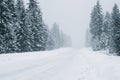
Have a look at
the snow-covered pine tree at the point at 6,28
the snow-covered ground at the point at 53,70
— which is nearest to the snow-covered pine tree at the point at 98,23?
the snow-covered pine tree at the point at 6,28

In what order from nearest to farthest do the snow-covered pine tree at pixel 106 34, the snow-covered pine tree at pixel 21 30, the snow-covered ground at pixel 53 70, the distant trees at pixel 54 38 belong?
the snow-covered ground at pixel 53 70, the snow-covered pine tree at pixel 21 30, the snow-covered pine tree at pixel 106 34, the distant trees at pixel 54 38

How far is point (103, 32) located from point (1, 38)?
30.9 meters

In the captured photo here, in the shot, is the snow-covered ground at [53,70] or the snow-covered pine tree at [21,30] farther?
the snow-covered pine tree at [21,30]

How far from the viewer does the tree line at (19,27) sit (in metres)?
26.6

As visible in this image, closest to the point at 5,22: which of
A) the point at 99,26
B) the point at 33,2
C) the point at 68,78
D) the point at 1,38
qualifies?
the point at 1,38

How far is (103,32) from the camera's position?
4766cm

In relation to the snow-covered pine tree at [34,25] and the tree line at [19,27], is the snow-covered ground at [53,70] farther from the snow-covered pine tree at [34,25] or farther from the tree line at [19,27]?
the snow-covered pine tree at [34,25]

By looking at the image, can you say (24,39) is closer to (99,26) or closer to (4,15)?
(4,15)

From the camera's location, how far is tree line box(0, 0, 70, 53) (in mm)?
26625

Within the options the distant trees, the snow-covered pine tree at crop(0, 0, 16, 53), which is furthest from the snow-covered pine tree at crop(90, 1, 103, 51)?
the snow-covered pine tree at crop(0, 0, 16, 53)

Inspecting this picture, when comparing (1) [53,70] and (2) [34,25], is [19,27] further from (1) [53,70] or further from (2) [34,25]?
(1) [53,70]

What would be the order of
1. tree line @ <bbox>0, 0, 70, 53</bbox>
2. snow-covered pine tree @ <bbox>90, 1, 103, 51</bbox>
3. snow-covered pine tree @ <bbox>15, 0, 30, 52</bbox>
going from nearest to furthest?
1. tree line @ <bbox>0, 0, 70, 53</bbox>
2. snow-covered pine tree @ <bbox>15, 0, 30, 52</bbox>
3. snow-covered pine tree @ <bbox>90, 1, 103, 51</bbox>

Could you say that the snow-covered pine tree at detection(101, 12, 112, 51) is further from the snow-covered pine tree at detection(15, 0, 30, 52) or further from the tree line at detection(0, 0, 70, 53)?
the snow-covered pine tree at detection(15, 0, 30, 52)

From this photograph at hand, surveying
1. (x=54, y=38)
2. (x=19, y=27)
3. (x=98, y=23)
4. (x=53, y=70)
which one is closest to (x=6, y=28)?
(x=19, y=27)
